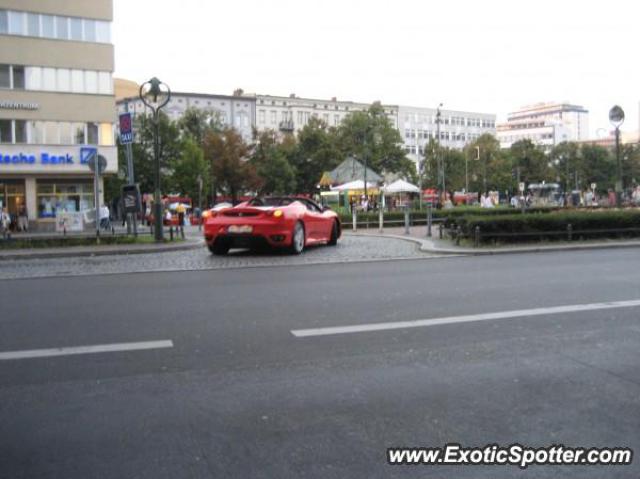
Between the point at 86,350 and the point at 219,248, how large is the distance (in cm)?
1031

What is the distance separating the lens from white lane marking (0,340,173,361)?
5.76m

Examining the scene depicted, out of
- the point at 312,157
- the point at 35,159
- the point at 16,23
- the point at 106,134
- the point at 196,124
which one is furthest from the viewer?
the point at 312,157

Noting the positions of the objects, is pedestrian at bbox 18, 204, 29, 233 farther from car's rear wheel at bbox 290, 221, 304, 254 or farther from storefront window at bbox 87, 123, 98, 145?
car's rear wheel at bbox 290, 221, 304, 254

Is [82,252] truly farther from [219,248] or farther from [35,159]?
[35,159]

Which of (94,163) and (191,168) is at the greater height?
(191,168)

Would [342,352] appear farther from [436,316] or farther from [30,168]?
[30,168]

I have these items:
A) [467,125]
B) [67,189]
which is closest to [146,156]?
[67,189]

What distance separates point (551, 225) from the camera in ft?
59.3

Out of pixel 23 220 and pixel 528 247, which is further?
pixel 23 220

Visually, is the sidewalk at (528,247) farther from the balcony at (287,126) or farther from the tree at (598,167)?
the balcony at (287,126)

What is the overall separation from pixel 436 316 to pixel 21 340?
415 cm

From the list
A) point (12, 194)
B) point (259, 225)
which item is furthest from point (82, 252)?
point (12, 194)

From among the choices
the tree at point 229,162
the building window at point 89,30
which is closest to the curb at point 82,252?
the building window at point 89,30

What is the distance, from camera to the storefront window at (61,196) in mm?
43500
